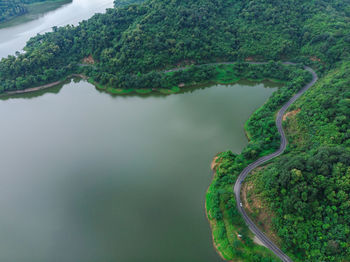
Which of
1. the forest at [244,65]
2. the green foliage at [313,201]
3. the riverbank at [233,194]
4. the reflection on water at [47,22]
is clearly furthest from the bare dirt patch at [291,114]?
the reflection on water at [47,22]

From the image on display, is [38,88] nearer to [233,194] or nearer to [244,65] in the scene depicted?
[244,65]

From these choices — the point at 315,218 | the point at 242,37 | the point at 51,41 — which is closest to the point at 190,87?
the point at 242,37

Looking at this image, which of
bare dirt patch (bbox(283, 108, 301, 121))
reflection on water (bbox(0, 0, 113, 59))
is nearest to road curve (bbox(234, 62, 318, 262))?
bare dirt patch (bbox(283, 108, 301, 121))

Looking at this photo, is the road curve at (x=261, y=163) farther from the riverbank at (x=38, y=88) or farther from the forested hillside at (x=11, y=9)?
the forested hillside at (x=11, y=9)

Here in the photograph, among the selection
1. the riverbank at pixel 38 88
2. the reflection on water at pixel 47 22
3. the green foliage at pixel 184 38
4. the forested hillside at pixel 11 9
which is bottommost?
the riverbank at pixel 38 88

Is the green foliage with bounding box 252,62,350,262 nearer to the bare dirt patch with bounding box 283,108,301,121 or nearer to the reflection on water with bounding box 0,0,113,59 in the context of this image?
the bare dirt patch with bounding box 283,108,301,121

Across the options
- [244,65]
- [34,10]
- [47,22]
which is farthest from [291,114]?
[34,10]
